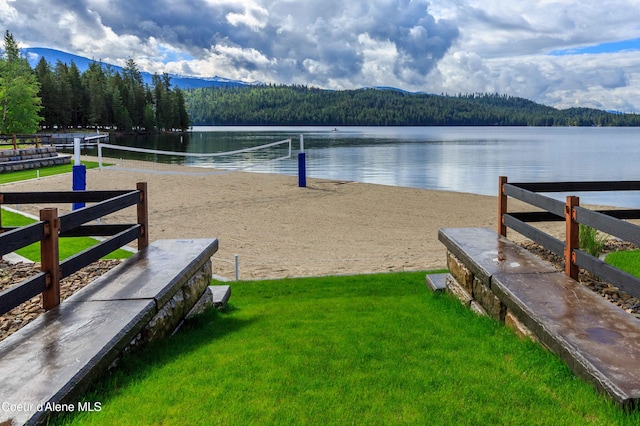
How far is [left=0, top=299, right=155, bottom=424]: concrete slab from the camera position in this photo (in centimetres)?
274

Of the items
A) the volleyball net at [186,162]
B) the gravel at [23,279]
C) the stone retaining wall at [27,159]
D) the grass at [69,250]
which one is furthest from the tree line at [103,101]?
the gravel at [23,279]

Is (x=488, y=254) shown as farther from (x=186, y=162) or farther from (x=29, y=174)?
(x=186, y=162)

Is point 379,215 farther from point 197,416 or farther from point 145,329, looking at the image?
point 197,416

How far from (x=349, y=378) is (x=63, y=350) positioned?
175cm

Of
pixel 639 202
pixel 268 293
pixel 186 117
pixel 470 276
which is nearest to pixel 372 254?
pixel 268 293

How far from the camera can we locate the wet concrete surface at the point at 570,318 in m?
3.00

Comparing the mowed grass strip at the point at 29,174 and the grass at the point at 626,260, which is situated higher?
the mowed grass strip at the point at 29,174

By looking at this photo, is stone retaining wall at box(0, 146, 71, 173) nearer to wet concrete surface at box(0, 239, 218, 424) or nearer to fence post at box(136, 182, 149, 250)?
fence post at box(136, 182, 149, 250)

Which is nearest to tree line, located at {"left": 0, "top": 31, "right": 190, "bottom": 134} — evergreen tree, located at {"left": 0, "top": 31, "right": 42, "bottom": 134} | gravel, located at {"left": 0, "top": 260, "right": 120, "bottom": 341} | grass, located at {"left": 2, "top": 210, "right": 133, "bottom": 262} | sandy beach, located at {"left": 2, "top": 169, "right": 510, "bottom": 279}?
evergreen tree, located at {"left": 0, "top": 31, "right": 42, "bottom": 134}

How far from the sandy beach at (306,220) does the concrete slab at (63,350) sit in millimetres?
4307

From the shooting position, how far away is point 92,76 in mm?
111625

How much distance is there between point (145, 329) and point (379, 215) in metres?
11.5

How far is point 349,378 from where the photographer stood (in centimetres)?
328

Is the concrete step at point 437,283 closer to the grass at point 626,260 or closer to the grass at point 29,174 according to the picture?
the grass at point 626,260
